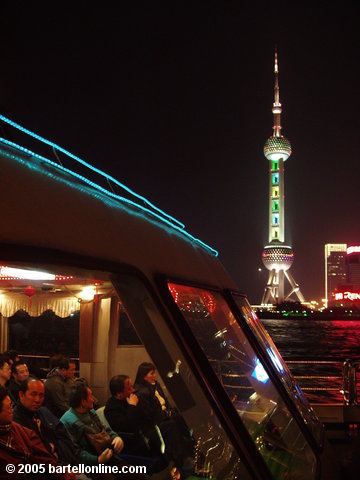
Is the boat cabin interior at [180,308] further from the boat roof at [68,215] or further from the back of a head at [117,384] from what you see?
the back of a head at [117,384]

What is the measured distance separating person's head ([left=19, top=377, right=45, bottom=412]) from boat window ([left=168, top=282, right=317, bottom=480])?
3.68ft

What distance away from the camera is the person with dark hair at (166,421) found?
3805 millimetres

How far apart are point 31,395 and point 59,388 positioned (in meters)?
1.82

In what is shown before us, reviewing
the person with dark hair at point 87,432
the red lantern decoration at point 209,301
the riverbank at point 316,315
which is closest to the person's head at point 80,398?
the person with dark hair at point 87,432

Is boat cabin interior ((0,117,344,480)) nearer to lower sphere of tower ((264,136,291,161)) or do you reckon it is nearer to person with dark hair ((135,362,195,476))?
person with dark hair ((135,362,195,476))

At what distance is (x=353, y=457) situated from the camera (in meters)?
5.40

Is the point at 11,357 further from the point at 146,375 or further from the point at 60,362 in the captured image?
the point at 146,375

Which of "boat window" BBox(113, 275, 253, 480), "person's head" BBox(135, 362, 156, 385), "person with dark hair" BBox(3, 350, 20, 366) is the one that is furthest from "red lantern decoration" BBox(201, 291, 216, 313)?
"person with dark hair" BBox(3, 350, 20, 366)

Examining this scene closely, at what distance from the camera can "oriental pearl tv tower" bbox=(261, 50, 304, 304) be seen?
420 feet

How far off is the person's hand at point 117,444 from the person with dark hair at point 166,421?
361mm

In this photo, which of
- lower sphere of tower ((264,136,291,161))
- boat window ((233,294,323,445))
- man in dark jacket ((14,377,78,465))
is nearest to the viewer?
man in dark jacket ((14,377,78,465))

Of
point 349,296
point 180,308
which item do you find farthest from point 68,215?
point 349,296

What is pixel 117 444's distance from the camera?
13.3 feet

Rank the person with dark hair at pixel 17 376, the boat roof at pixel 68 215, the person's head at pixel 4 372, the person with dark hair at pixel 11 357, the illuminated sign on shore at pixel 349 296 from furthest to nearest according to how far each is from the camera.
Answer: the illuminated sign on shore at pixel 349 296, the person with dark hair at pixel 11 357, the person's head at pixel 4 372, the person with dark hair at pixel 17 376, the boat roof at pixel 68 215
